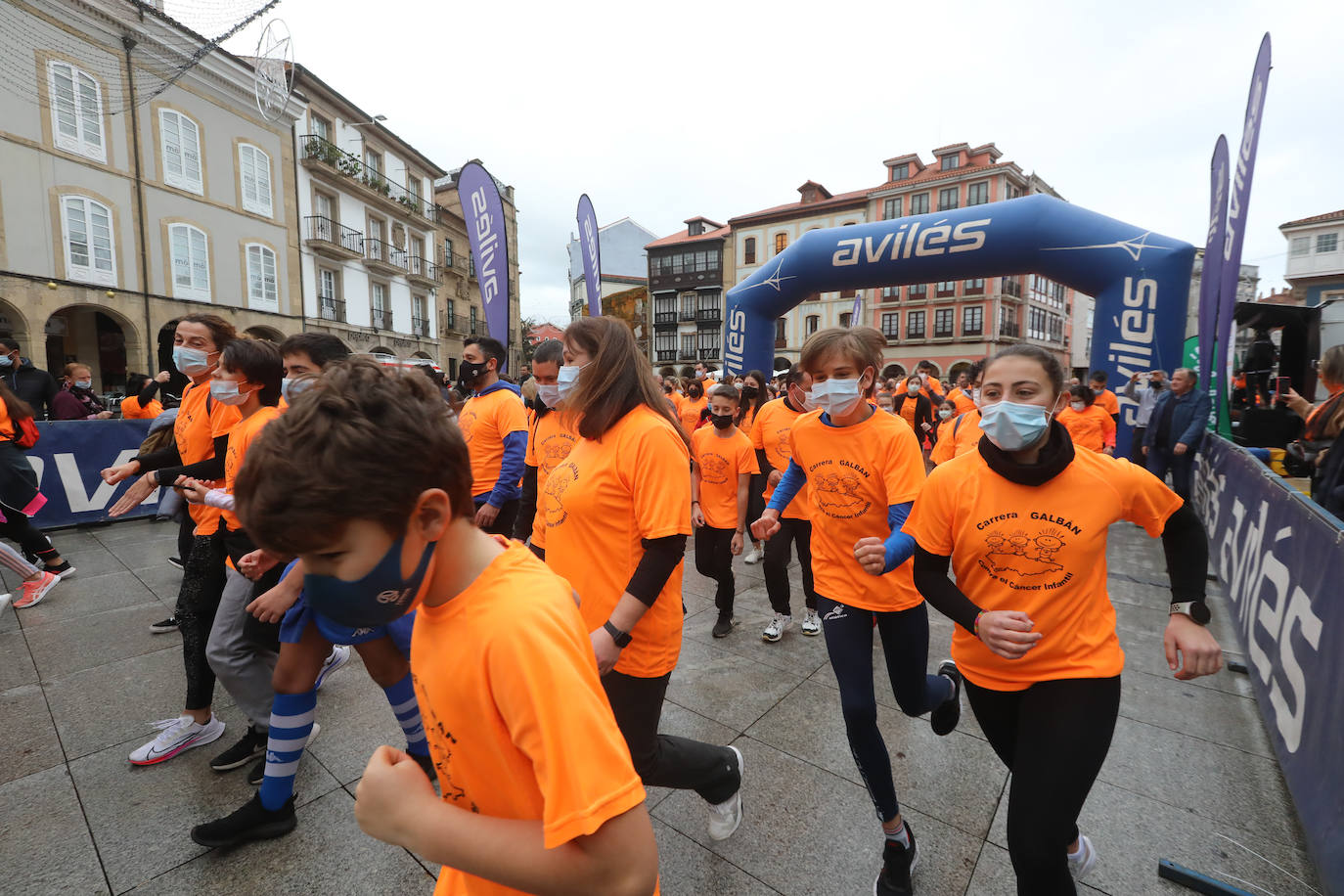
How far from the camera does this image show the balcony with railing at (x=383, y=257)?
86.6 ft

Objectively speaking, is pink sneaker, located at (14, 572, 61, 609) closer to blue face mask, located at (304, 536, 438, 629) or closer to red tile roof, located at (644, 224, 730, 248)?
blue face mask, located at (304, 536, 438, 629)

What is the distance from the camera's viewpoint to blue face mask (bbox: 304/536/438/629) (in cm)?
95

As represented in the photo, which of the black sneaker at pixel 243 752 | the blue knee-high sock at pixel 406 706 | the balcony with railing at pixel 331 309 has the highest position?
the balcony with railing at pixel 331 309

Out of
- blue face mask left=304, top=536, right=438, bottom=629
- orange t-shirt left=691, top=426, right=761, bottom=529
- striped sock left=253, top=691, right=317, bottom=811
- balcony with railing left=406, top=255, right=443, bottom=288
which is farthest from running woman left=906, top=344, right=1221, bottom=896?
balcony with railing left=406, top=255, right=443, bottom=288

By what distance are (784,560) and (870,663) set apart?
6.70 feet

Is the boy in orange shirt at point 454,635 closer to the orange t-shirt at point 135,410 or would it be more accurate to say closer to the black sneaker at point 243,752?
the black sneaker at point 243,752

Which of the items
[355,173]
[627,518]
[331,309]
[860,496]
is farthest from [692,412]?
[355,173]

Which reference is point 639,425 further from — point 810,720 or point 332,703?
point 332,703

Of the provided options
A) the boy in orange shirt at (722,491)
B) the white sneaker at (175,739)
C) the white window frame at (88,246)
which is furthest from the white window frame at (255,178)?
the white sneaker at (175,739)

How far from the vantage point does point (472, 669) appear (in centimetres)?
95

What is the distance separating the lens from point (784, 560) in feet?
14.7

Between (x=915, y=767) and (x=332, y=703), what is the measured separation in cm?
315

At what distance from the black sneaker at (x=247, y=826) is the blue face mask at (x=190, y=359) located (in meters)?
2.21

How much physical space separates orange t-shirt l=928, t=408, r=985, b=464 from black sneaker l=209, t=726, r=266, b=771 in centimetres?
442
